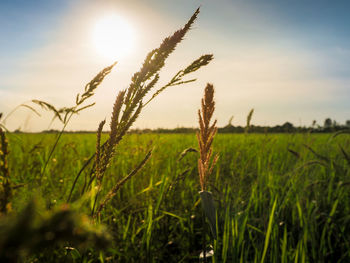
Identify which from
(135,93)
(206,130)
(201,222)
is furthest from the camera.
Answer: (201,222)

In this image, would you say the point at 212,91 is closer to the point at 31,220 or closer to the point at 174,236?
the point at 31,220

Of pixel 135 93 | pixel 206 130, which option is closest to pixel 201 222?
pixel 206 130

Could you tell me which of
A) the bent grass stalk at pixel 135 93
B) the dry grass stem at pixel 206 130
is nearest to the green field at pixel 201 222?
the dry grass stem at pixel 206 130

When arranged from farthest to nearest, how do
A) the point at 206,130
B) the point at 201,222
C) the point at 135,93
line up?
A: the point at 201,222
the point at 206,130
the point at 135,93

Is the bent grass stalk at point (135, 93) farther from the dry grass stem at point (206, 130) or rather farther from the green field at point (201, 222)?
the green field at point (201, 222)

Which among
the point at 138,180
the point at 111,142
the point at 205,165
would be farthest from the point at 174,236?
the point at 111,142

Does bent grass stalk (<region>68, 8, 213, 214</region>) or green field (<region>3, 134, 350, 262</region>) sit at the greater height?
bent grass stalk (<region>68, 8, 213, 214</region>)

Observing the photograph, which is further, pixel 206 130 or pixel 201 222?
pixel 201 222

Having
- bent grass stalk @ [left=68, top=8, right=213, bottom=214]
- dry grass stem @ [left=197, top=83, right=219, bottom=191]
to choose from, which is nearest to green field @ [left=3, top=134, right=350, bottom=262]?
dry grass stem @ [left=197, top=83, right=219, bottom=191]

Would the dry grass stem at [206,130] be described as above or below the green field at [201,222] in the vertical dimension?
above

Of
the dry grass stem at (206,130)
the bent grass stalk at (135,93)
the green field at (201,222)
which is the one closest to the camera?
the bent grass stalk at (135,93)

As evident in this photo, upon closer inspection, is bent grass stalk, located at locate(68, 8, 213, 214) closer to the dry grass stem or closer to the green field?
the dry grass stem

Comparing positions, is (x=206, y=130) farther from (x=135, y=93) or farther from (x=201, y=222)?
(x=201, y=222)

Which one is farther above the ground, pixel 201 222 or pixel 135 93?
pixel 135 93
